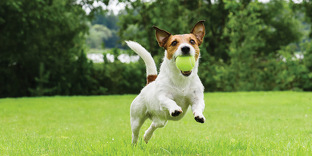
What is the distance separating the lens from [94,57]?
76.8 feet

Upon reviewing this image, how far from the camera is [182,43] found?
13.7ft

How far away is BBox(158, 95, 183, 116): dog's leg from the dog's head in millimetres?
363

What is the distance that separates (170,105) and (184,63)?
50cm

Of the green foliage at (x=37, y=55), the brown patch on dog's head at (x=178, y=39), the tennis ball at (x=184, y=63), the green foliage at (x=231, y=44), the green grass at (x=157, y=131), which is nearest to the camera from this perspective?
the tennis ball at (x=184, y=63)

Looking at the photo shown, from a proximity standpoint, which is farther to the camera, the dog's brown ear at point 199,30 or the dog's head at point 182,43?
the dog's brown ear at point 199,30

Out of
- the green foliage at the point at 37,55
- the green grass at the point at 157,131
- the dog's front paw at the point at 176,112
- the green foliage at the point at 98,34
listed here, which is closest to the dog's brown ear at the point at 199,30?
the dog's front paw at the point at 176,112

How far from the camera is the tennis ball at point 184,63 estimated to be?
4.04 meters

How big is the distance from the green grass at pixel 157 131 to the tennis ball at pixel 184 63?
1141 millimetres

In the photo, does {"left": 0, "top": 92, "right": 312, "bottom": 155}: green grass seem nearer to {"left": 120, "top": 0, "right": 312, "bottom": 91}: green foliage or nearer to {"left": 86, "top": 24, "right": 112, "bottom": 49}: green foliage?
{"left": 120, "top": 0, "right": 312, "bottom": 91}: green foliage

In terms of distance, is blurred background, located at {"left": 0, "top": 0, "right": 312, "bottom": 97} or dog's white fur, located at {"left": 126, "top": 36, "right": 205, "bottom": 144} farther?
blurred background, located at {"left": 0, "top": 0, "right": 312, "bottom": 97}

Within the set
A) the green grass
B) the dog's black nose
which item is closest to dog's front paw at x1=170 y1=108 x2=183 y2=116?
the dog's black nose

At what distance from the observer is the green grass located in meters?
4.77

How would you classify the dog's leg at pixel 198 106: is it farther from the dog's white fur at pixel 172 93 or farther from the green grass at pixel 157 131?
the green grass at pixel 157 131

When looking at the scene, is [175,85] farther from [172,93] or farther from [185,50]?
[185,50]
